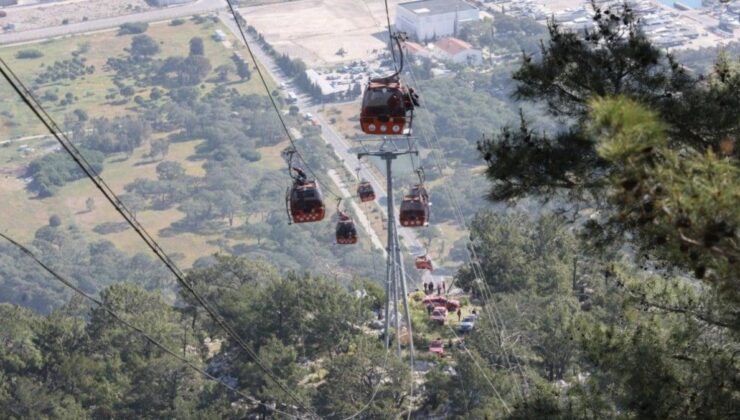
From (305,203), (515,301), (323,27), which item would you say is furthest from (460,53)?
(305,203)

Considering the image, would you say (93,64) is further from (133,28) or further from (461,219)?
(461,219)

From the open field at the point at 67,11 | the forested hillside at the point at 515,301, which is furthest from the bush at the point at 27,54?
the forested hillside at the point at 515,301

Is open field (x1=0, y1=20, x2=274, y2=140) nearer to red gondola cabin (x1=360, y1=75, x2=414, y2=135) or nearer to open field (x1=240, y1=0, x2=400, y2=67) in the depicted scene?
open field (x1=240, y1=0, x2=400, y2=67)

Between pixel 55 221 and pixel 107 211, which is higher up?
pixel 55 221

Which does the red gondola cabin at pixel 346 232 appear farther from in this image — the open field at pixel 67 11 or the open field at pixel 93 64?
the open field at pixel 67 11

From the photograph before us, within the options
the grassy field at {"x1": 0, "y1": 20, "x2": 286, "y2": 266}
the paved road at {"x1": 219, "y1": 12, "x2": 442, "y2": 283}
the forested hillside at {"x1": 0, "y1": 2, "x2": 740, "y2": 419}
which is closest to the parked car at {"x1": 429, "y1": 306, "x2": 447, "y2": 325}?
the forested hillside at {"x1": 0, "y1": 2, "x2": 740, "y2": 419}

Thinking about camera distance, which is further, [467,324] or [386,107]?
[467,324]

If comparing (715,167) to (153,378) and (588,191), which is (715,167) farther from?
(153,378)
